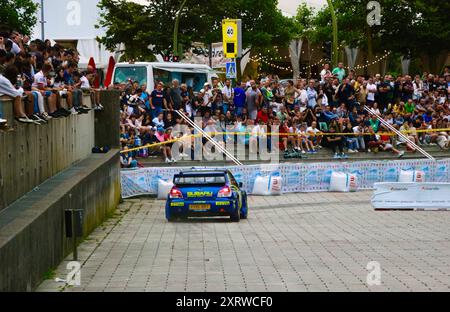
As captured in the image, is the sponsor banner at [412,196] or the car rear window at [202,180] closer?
the car rear window at [202,180]

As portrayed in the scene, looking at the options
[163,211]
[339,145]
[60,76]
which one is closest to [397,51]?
[339,145]

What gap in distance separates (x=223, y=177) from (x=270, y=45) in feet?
185

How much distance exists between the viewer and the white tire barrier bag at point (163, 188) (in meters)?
34.1

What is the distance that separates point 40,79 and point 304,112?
56.3ft

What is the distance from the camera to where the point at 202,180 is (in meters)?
28.3

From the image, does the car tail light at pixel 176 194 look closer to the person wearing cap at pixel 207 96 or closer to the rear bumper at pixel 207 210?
the rear bumper at pixel 207 210

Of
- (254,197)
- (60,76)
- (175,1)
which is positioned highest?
(175,1)

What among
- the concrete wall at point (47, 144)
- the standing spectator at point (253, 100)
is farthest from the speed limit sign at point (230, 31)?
the concrete wall at point (47, 144)

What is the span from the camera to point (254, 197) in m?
35.0

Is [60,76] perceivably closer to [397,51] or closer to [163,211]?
[163,211]

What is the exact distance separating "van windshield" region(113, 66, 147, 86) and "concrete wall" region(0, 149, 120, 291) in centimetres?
1202

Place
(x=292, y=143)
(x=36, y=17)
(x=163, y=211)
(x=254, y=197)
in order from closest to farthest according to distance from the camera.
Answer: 1. (x=163, y=211)
2. (x=254, y=197)
3. (x=292, y=143)
4. (x=36, y=17)

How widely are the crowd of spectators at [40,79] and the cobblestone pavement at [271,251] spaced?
2.87 meters
